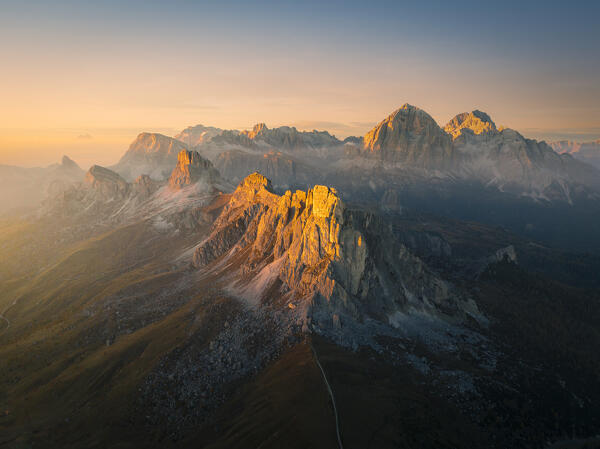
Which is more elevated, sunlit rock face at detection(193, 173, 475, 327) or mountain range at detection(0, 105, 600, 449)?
sunlit rock face at detection(193, 173, 475, 327)

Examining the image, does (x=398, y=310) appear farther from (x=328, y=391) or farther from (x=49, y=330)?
(x=49, y=330)

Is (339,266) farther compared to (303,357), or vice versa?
(339,266)

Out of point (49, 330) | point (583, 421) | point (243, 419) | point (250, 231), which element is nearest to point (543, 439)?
point (583, 421)

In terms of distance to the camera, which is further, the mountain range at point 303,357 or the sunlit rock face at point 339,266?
the sunlit rock face at point 339,266

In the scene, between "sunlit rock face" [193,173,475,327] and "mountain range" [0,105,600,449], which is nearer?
"mountain range" [0,105,600,449]

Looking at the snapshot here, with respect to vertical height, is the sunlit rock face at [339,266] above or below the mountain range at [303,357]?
above

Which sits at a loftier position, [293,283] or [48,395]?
[293,283]

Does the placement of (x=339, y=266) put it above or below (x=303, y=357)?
above

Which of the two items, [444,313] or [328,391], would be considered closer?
[328,391]
